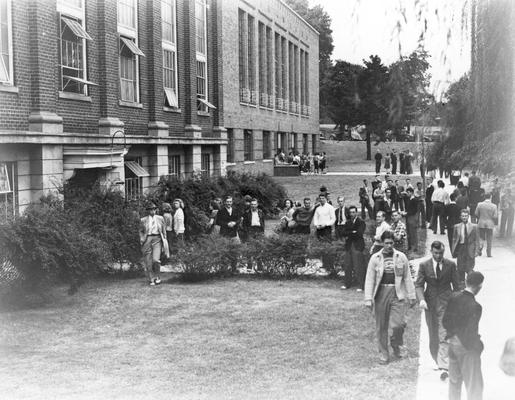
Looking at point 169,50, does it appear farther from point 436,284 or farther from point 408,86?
point 408,86

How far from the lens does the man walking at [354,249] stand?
13.3 meters

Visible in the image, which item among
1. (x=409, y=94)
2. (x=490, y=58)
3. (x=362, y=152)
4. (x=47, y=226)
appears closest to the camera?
(x=409, y=94)

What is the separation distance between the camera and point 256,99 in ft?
137

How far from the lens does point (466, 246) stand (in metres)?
12.6

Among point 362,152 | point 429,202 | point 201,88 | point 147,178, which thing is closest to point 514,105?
point 429,202

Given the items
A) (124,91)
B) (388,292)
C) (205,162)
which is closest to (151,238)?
(388,292)

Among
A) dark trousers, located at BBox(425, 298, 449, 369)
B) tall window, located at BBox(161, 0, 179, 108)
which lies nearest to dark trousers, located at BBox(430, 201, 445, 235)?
tall window, located at BBox(161, 0, 179, 108)

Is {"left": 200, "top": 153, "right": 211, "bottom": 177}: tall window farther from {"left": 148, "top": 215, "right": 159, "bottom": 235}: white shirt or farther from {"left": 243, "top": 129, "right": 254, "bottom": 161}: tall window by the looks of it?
{"left": 148, "top": 215, "right": 159, "bottom": 235}: white shirt

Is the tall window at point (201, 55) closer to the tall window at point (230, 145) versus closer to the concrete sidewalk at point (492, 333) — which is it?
the tall window at point (230, 145)

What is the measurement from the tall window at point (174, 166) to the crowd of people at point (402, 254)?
312 inches

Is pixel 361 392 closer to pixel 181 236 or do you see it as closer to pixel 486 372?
pixel 486 372

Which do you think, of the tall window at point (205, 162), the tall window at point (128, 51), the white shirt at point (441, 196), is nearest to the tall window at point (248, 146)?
the tall window at point (205, 162)

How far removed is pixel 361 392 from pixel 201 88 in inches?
984

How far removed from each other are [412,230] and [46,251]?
9.61 metres
